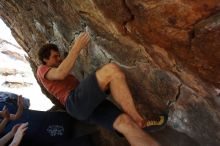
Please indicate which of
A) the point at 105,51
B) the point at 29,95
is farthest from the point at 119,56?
the point at 29,95

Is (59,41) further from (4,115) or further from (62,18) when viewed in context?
(4,115)

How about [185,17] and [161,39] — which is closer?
[185,17]

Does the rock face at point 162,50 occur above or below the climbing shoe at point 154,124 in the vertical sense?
above

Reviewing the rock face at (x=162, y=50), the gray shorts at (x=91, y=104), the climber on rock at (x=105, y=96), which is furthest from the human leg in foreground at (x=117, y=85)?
the rock face at (x=162, y=50)

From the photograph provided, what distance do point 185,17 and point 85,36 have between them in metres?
1.76

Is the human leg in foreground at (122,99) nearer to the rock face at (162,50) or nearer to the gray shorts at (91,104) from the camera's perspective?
the gray shorts at (91,104)

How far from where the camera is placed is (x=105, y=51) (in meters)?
6.30

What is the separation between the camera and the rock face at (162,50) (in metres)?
4.20

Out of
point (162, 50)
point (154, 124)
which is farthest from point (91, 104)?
point (162, 50)

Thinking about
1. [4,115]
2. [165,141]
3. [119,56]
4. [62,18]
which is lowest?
[165,141]

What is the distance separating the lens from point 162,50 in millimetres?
4941

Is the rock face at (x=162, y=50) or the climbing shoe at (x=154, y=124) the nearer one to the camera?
the rock face at (x=162, y=50)

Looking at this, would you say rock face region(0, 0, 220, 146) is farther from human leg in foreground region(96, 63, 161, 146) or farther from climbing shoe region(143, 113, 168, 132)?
human leg in foreground region(96, 63, 161, 146)

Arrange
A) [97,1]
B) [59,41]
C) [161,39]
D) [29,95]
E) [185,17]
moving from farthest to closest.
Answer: [29,95] < [59,41] < [97,1] < [161,39] < [185,17]
